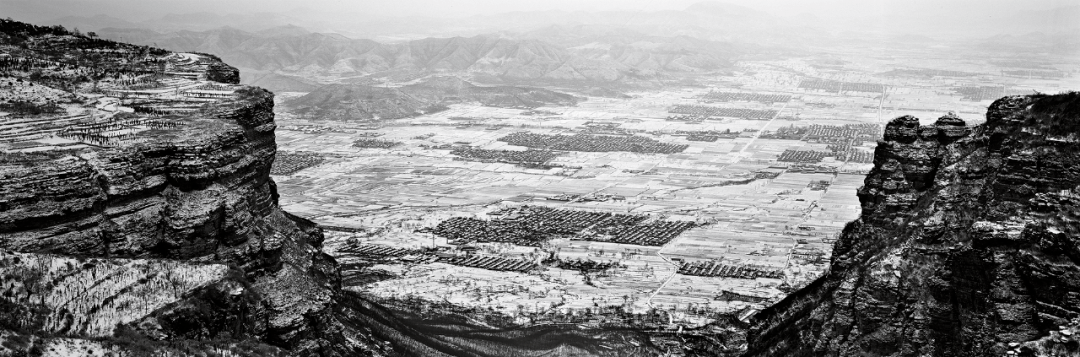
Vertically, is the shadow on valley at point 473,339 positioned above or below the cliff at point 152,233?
below

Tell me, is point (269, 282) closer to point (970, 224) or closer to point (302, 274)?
point (302, 274)

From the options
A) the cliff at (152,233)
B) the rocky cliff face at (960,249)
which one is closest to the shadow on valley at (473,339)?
the cliff at (152,233)

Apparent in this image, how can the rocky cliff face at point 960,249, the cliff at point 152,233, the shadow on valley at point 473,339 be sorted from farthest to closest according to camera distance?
the shadow on valley at point 473,339
the cliff at point 152,233
the rocky cliff face at point 960,249

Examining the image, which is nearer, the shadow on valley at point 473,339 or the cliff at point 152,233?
the cliff at point 152,233

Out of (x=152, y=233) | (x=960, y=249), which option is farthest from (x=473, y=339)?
(x=960, y=249)

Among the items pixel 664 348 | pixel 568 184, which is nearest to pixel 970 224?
pixel 664 348

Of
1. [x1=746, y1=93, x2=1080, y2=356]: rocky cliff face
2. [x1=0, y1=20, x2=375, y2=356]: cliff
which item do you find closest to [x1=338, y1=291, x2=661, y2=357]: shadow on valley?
[x1=0, y1=20, x2=375, y2=356]: cliff

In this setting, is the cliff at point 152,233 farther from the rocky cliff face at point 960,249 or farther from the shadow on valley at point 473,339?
the rocky cliff face at point 960,249
